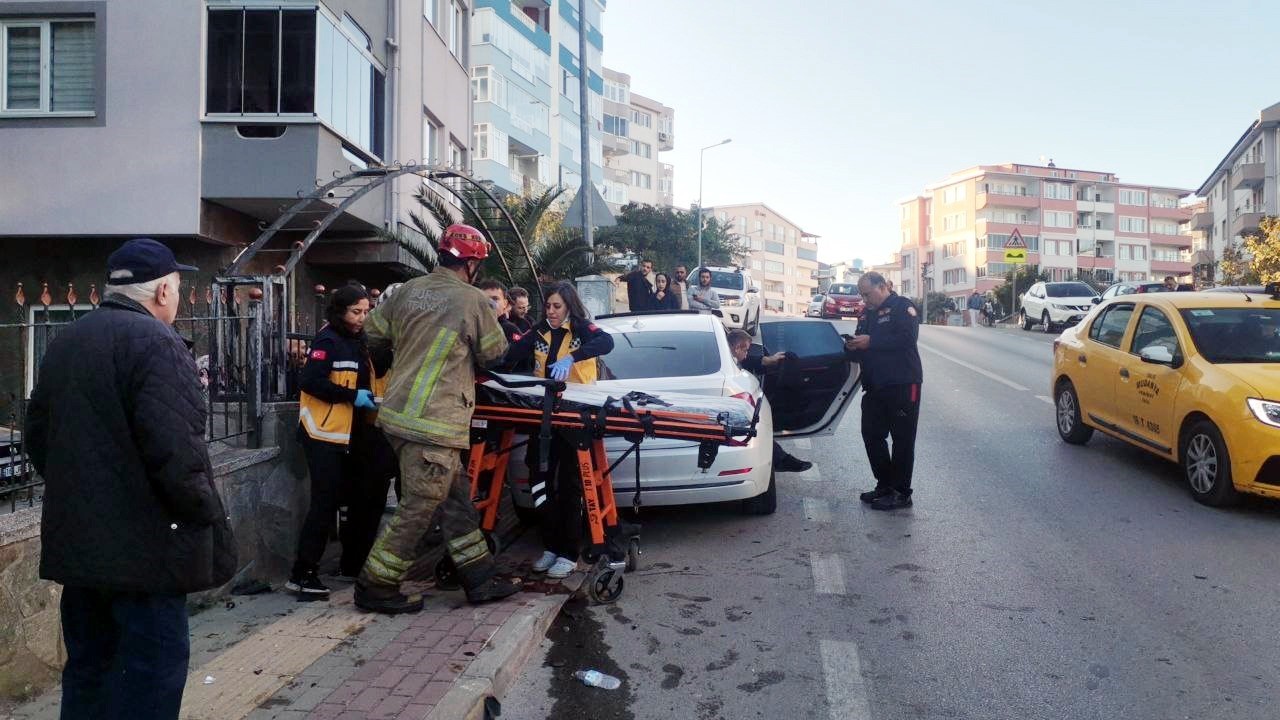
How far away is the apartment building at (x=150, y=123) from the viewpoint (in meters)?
12.6

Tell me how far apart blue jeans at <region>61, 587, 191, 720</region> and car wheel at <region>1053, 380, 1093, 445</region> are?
31.0 ft

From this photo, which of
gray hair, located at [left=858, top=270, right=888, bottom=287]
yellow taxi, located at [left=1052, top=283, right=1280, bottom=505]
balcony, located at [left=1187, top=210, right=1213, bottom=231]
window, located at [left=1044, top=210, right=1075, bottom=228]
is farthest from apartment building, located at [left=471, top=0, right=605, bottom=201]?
window, located at [left=1044, top=210, right=1075, bottom=228]

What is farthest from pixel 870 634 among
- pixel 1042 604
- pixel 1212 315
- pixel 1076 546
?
pixel 1212 315

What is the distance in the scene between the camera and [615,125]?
77625 millimetres

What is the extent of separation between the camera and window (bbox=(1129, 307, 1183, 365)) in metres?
8.74

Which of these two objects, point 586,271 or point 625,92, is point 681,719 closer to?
point 586,271

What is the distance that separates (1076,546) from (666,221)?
48.9 metres

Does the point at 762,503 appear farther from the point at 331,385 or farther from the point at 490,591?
the point at 331,385

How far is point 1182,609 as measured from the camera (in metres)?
5.52

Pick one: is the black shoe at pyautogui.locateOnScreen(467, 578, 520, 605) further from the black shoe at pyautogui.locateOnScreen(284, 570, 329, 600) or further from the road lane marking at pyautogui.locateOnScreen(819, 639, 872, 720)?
the road lane marking at pyautogui.locateOnScreen(819, 639, 872, 720)

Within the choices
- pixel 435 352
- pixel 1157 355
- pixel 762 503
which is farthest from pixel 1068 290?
pixel 435 352

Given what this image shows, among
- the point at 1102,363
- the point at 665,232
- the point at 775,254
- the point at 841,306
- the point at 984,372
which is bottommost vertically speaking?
the point at 984,372

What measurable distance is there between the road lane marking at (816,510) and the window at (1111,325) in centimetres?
365

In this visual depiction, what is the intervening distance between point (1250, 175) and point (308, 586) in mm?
56133
